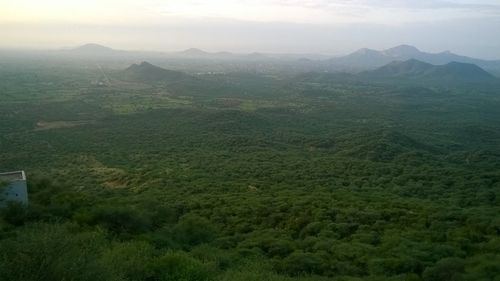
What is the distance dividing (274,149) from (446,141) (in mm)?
24781

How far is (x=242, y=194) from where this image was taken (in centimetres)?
2883

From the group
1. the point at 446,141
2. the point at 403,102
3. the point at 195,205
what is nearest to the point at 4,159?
the point at 195,205

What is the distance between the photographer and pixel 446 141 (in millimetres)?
60312

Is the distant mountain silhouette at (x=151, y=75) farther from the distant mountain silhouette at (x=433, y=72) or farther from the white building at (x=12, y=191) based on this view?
the white building at (x=12, y=191)

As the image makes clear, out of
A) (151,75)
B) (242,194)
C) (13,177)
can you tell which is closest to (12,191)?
(13,177)

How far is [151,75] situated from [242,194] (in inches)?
4171

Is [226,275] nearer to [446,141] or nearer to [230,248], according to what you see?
[230,248]

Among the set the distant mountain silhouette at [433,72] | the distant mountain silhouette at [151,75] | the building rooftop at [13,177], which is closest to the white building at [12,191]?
the building rooftop at [13,177]

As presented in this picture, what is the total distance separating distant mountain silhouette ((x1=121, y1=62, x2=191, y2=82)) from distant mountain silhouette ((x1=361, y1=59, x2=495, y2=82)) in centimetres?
7470

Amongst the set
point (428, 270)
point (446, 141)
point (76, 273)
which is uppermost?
point (76, 273)

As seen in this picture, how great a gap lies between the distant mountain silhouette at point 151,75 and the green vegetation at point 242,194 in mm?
41967

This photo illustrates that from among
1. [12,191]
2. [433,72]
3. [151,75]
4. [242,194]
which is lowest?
[242,194]

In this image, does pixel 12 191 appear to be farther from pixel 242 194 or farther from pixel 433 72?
pixel 433 72

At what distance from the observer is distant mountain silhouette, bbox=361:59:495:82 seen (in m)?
170
